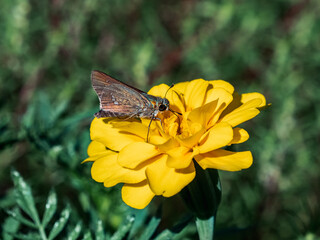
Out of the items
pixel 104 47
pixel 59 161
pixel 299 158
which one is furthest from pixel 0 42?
pixel 299 158

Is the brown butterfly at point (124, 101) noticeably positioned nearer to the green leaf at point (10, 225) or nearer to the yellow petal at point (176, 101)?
the yellow petal at point (176, 101)

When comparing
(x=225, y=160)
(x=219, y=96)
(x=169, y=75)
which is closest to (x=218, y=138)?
(x=225, y=160)

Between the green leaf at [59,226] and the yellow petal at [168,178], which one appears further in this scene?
the green leaf at [59,226]

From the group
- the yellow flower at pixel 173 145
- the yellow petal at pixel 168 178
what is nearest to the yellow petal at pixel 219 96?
the yellow flower at pixel 173 145

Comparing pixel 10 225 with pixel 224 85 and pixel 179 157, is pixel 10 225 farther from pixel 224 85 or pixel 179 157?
pixel 224 85

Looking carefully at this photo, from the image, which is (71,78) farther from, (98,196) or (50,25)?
(98,196)

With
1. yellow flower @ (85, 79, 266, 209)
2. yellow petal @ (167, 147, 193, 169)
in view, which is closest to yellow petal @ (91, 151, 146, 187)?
yellow flower @ (85, 79, 266, 209)

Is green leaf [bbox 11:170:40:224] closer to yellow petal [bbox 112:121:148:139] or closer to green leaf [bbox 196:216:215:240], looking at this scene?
yellow petal [bbox 112:121:148:139]
